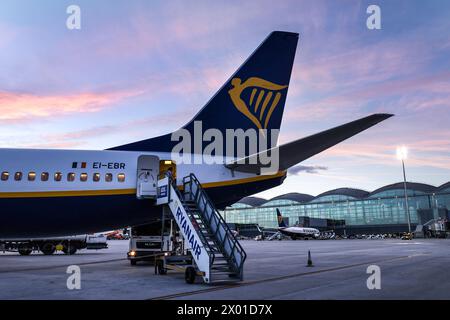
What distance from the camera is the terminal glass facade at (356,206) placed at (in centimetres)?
12311

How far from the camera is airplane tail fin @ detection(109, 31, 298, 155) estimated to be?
19.0m

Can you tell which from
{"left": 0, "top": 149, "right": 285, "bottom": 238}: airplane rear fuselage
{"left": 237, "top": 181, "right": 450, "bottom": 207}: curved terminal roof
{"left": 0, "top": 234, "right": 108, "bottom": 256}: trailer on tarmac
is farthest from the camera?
{"left": 237, "top": 181, "right": 450, "bottom": 207}: curved terminal roof

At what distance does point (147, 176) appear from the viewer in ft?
57.7

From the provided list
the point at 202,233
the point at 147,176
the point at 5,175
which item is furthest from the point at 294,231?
the point at 5,175

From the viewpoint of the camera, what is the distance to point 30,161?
17.1 metres

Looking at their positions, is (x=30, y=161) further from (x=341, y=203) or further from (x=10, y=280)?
(x=341, y=203)

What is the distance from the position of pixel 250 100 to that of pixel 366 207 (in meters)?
124

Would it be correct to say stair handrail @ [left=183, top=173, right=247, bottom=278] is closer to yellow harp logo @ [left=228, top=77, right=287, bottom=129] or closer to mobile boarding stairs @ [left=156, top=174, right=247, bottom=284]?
mobile boarding stairs @ [left=156, top=174, right=247, bottom=284]

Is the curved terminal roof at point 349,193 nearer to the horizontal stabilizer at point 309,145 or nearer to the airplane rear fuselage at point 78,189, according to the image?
the airplane rear fuselage at point 78,189

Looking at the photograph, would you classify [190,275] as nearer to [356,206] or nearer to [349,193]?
[356,206]

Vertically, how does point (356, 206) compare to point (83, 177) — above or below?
above

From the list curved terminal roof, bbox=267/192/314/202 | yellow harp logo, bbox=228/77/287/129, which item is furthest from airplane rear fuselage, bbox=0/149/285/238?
curved terminal roof, bbox=267/192/314/202

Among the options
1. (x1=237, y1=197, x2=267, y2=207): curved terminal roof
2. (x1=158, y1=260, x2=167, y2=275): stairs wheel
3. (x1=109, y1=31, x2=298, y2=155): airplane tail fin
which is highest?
(x1=237, y1=197, x2=267, y2=207): curved terminal roof

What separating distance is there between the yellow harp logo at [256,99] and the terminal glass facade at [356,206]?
366 feet
